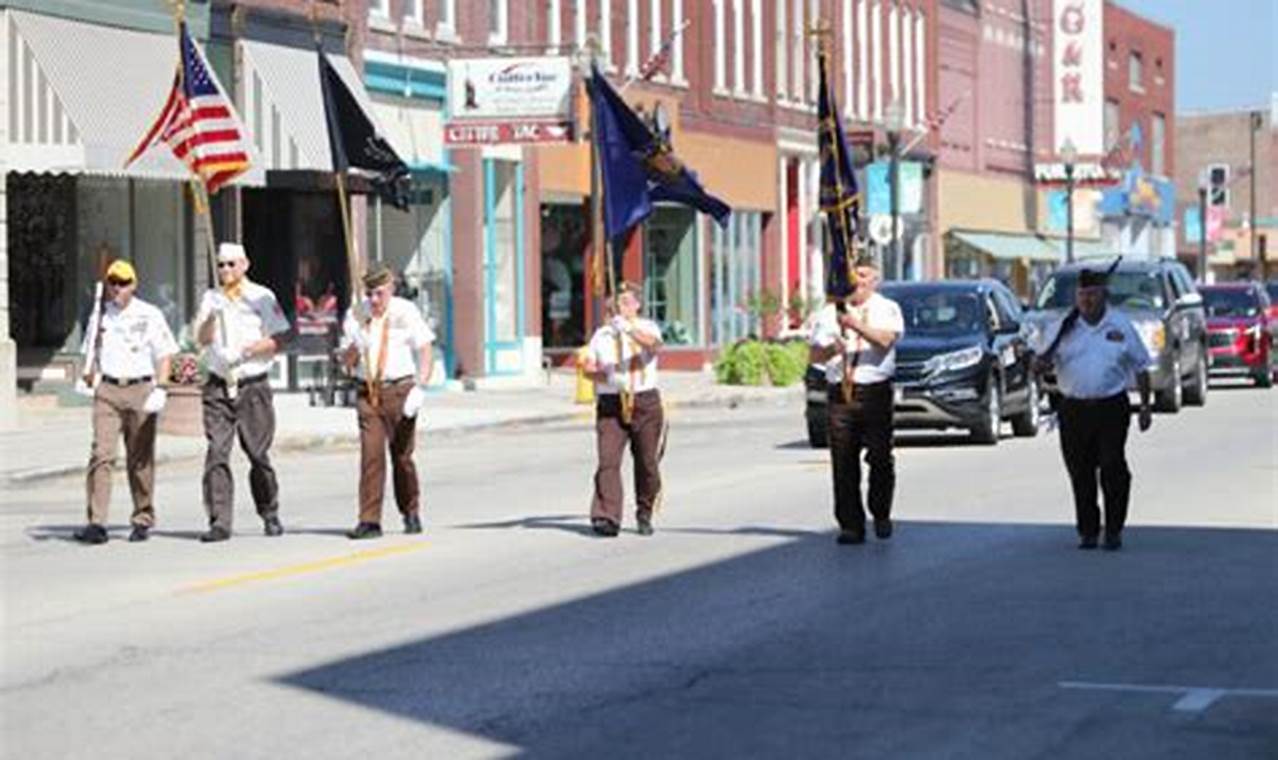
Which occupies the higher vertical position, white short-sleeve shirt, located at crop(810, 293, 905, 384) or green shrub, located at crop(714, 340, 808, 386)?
white short-sleeve shirt, located at crop(810, 293, 905, 384)

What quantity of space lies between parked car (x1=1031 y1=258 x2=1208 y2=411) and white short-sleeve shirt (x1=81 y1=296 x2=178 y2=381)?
53.6ft

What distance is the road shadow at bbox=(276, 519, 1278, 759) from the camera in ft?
34.0

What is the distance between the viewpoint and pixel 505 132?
41.4m

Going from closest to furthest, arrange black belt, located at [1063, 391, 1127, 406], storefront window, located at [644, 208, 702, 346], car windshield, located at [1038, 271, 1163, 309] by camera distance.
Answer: black belt, located at [1063, 391, 1127, 406] → car windshield, located at [1038, 271, 1163, 309] → storefront window, located at [644, 208, 702, 346]

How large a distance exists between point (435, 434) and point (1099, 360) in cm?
1704

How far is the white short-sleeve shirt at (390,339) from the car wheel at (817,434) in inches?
414

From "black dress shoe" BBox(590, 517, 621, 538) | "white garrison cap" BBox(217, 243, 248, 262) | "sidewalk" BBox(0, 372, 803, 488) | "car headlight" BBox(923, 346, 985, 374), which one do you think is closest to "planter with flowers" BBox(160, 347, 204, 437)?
"sidewalk" BBox(0, 372, 803, 488)

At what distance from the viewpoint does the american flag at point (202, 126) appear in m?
27.4

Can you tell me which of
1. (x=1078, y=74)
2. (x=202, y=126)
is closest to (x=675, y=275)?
(x=202, y=126)

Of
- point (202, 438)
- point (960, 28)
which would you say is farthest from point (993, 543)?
point (960, 28)

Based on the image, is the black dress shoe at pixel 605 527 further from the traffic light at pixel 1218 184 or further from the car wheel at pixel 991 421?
the traffic light at pixel 1218 184

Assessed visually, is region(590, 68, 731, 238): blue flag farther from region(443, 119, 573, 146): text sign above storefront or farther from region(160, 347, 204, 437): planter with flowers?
region(443, 119, 573, 146): text sign above storefront

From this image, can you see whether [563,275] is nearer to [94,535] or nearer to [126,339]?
[126,339]

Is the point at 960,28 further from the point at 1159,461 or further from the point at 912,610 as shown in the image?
the point at 912,610
